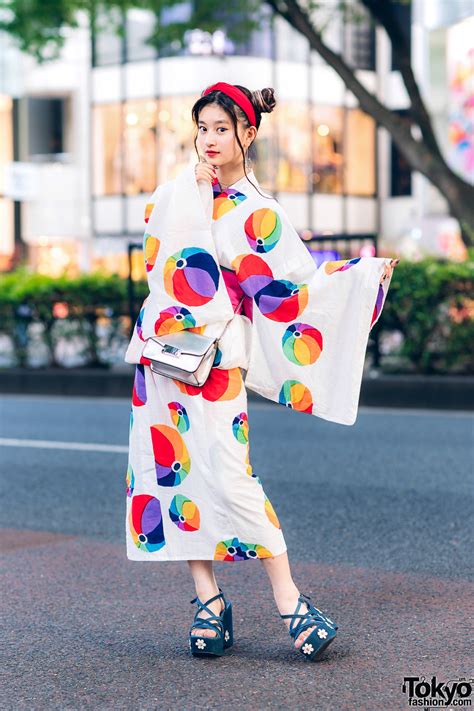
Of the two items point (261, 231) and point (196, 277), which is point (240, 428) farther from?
point (261, 231)

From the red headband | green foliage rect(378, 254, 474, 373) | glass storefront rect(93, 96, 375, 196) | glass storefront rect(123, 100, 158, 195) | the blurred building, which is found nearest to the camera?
the red headband

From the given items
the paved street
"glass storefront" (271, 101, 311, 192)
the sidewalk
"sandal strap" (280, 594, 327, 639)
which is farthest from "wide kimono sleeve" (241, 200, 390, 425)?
"glass storefront" (271, 101, 311, 192)

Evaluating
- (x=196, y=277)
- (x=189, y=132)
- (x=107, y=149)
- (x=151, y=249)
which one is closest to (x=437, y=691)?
(x=196, y=277)

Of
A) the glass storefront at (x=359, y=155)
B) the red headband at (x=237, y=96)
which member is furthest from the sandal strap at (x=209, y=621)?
the glass storefront at (x=359, y=155)

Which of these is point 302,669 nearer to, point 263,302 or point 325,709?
point 325,709

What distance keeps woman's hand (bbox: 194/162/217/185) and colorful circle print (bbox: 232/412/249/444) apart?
2.43ft

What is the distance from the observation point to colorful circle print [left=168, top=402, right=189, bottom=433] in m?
3.54

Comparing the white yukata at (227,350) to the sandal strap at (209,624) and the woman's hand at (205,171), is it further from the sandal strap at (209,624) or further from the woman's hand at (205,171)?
the sandal strap at (209,624)

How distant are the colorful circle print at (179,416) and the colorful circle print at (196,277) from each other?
32cm

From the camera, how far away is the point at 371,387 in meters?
12.0

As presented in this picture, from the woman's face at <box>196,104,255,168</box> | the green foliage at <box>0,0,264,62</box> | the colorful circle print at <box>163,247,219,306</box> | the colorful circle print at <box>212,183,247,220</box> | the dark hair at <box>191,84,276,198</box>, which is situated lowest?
the colorful circle print at <box>163,247,219,306</box>

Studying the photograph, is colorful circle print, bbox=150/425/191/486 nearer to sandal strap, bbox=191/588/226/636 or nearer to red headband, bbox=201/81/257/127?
sandal strap, bbox=191/588/226/636

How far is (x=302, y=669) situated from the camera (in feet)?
11.4

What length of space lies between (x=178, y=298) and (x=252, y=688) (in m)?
1.18
